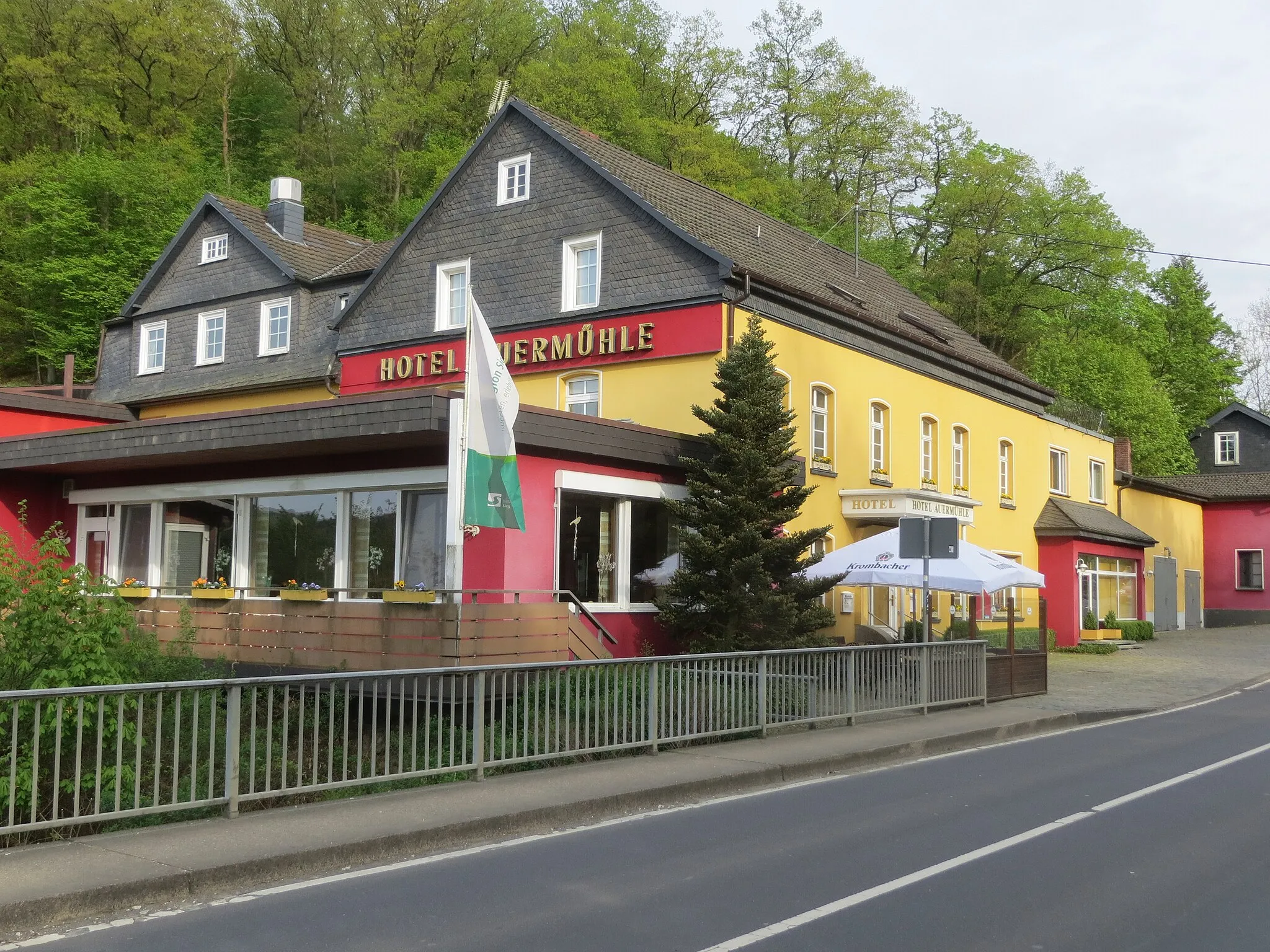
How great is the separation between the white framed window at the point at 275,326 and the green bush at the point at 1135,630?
23.5 m

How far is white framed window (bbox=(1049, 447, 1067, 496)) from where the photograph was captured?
36.1 meters

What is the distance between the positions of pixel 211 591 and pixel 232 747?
9.47 meters

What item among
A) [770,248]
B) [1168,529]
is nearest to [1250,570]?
[1168,529]

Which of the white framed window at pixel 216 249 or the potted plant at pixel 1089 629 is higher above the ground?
the white framed window at pixel 216 249

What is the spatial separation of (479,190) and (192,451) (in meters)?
10.6

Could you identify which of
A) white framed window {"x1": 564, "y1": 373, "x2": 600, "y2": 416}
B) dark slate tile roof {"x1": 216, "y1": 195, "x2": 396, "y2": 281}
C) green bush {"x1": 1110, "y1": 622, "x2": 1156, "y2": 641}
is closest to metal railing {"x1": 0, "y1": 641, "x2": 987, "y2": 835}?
white framed window {"x1": 564, "y1": 373, "x2": 600, "y2": 416}

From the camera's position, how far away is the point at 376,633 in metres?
15.1

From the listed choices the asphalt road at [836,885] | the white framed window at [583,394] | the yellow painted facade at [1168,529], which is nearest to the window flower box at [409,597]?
the asphalt road at [836,885]

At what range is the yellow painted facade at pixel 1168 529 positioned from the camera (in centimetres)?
4044

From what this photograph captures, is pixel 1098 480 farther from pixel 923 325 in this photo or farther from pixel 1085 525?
pixel 923 325

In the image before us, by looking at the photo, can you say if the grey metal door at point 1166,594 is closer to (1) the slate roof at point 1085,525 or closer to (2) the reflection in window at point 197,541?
(1) the slate roof at point 1085,525

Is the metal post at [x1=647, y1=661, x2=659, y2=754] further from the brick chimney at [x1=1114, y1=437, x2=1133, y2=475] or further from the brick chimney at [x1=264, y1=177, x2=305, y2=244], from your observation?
the brick chimney at [x1=1114, y1=437, x2=1133, y2=475]

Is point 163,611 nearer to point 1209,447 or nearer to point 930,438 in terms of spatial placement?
point 930,438

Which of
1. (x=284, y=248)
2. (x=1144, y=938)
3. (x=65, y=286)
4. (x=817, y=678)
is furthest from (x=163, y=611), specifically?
(x=65, y=286)
